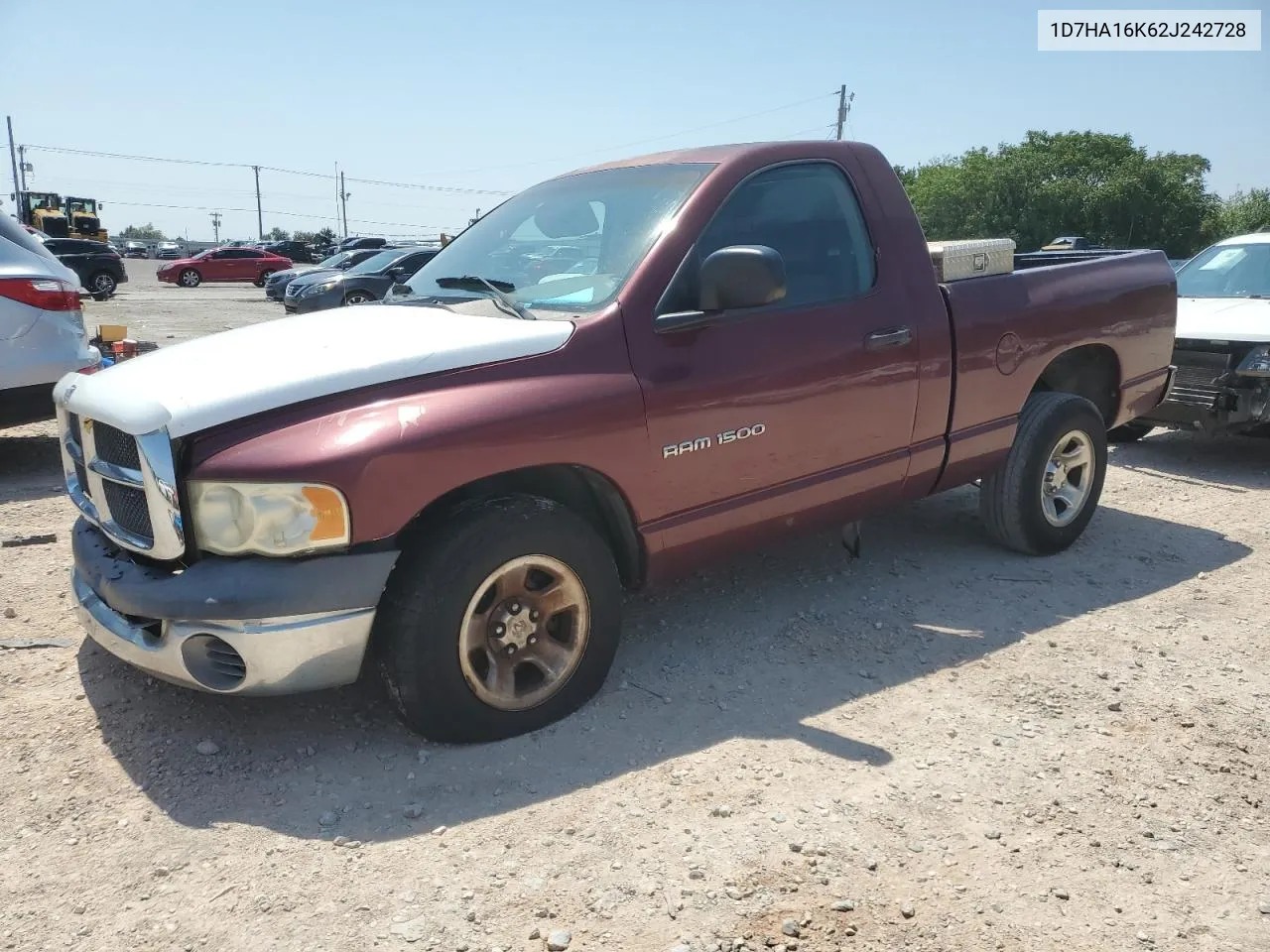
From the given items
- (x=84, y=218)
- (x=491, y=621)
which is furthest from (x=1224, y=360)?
(x=84, y=218)

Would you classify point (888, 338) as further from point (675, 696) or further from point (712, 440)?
point (675, 696)

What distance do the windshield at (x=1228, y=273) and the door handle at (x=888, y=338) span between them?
194 inches

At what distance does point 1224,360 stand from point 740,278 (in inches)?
197

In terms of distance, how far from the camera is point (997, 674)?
379cm

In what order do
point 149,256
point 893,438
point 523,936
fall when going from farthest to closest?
point 149,256
point 893,438
point 523,936

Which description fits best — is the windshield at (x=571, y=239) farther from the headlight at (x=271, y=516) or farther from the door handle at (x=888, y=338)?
the headlight at (x=271, y=516)

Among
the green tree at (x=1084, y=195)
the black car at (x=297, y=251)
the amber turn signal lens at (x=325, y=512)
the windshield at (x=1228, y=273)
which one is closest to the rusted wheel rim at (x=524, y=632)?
the amber turn signal lens at (x=325, y=512)

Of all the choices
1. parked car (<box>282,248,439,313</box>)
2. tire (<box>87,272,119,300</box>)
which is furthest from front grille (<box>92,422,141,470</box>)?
tire (<box>87,272,119,300</box>)

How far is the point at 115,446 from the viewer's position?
10.3 feet

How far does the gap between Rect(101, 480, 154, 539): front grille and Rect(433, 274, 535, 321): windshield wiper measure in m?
1.34

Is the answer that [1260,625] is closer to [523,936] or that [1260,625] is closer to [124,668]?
[523,936]

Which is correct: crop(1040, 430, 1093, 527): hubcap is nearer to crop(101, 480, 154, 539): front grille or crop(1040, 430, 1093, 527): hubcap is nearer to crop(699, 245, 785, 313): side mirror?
crop(699, 245, 785, 313): side mirror

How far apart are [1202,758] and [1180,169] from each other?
46419 millimetres

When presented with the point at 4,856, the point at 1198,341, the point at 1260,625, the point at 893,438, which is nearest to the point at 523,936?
the point at 4,856
